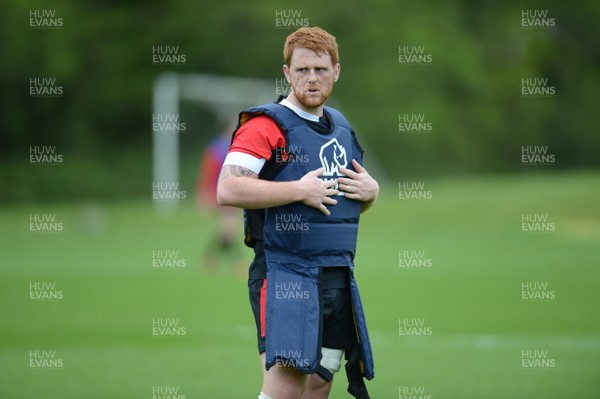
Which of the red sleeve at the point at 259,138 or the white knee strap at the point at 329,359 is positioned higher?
the red sleeve at the point at 259,138

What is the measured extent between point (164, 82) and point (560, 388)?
32.1 meters

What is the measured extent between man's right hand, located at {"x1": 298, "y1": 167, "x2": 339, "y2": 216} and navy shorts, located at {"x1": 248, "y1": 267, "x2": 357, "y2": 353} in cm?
35

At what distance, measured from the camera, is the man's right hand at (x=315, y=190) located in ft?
16.4

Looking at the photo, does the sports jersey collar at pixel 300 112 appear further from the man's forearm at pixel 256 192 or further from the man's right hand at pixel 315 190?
the man's forearm at pixel 256 192

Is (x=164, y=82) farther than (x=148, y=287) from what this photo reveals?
Yes

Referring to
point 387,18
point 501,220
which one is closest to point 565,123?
point 387,18

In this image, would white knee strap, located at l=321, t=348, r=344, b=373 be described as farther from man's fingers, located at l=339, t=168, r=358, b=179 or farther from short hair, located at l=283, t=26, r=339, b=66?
short hair, located at l=283, t=26, r=339, b=66

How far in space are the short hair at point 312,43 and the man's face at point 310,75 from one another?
20 millimetres

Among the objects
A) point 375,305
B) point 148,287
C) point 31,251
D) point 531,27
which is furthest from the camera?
point 531,27

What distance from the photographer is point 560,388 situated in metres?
7.78

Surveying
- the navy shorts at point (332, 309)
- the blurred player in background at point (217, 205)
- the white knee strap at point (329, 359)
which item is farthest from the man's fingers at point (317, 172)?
the blurred player in background at point (217, 205)

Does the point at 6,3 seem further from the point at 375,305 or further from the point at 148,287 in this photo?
the point at 375,305

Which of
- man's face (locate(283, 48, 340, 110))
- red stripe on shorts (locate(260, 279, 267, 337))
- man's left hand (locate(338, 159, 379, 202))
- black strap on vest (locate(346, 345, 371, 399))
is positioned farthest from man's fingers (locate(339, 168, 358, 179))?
black strap on vest (locate(346, 345, 371, 399))

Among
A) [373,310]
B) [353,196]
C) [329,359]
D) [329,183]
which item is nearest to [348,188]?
[353,196]
